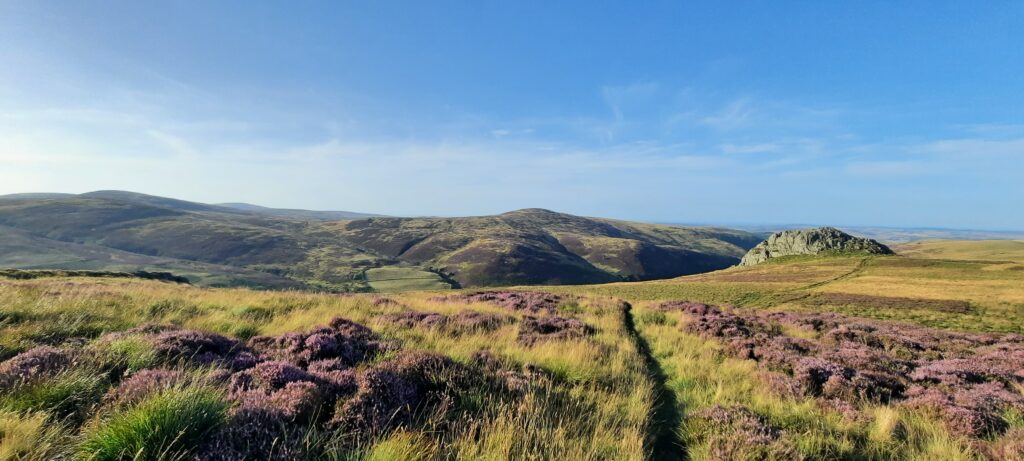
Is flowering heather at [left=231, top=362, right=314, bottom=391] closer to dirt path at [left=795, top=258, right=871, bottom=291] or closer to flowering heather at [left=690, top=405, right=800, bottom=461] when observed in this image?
flowering heather at [left=690, top=405, right=800, bottom=461]

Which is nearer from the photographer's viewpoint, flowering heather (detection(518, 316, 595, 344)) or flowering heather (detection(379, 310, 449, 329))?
flowering heather (detection(518, 316, 595, 344))

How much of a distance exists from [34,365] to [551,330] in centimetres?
1113

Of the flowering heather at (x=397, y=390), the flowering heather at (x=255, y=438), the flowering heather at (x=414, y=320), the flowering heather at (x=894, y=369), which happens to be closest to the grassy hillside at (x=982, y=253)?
the flowering heather at (x=894, y=369)

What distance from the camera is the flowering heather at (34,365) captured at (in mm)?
4594

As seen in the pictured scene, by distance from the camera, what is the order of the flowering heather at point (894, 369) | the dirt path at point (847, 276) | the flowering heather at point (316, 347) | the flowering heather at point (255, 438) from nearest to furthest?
1. the flowering heather at point (255, 438)
2. the flowering heather at point (316, 347)
3. the flowering heather at point (894, 369)
4. the dirt path at point (847, 276)

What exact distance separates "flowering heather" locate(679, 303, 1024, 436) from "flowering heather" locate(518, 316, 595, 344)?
4.59 m

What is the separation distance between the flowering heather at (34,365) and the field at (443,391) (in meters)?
0.02

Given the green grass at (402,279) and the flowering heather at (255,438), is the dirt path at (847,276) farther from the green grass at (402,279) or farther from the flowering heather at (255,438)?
the green grass at (402,279)

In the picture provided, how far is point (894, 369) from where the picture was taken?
1094 cm

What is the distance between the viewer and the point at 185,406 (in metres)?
3.93

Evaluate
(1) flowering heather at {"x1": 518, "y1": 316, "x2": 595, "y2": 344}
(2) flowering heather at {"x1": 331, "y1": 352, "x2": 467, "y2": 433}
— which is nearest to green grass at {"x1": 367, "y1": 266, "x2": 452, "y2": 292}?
(1) flowering heather at {"x1": 518, "y1": 316, "x2": 595, "y2": 344}

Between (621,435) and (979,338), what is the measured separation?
25.5 meters

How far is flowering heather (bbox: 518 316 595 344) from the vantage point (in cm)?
1154

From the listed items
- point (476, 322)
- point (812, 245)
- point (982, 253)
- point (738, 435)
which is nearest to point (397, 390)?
point (738, 435)
